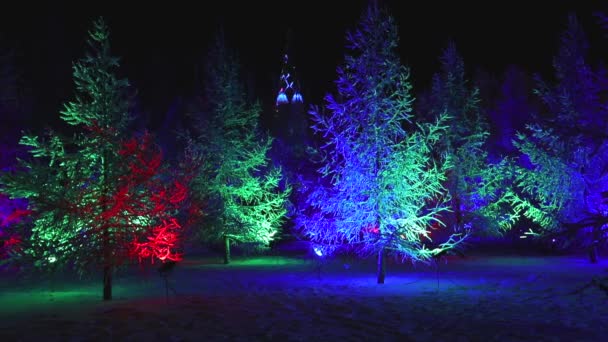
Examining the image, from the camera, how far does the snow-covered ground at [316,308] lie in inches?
351

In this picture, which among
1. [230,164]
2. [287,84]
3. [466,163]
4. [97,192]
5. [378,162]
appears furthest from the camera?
[287,84]

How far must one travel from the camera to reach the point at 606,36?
4.04 meters

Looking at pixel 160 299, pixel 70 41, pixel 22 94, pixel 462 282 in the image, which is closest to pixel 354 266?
pixel 462 282

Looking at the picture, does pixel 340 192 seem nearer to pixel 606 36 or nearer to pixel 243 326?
pixel 243 326

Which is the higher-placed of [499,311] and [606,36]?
[606,36]

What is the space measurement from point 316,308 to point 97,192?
563 centimetres

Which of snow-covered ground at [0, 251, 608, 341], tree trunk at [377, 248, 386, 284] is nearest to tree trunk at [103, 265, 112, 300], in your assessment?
snow-covered ground at [0, 251, 608, 341]

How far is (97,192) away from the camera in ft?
42.0

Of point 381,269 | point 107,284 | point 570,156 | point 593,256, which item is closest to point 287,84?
point 570,156

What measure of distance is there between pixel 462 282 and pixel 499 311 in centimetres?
552

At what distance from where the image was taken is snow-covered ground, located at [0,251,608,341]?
29.2ft

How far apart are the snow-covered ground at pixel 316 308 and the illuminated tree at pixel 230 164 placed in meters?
4.49

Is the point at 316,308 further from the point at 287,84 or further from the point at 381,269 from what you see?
the point at 287,84

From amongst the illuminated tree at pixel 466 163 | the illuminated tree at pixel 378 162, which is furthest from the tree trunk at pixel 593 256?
the illuminated tree at pixel 378 162
